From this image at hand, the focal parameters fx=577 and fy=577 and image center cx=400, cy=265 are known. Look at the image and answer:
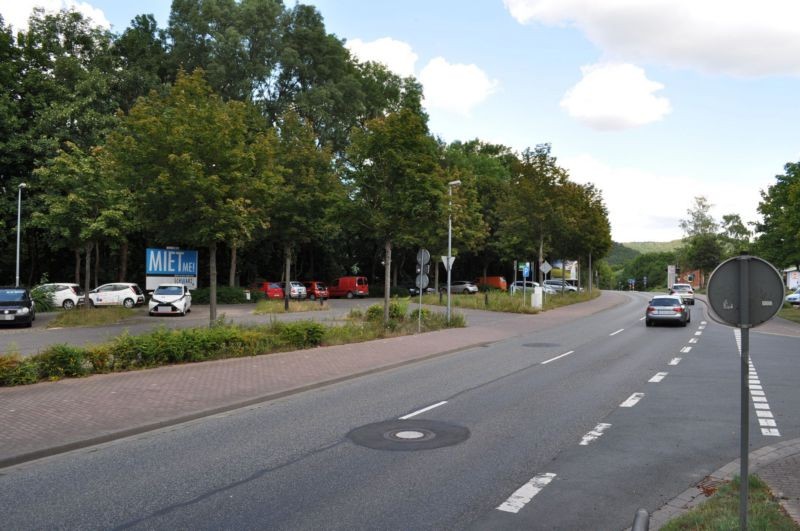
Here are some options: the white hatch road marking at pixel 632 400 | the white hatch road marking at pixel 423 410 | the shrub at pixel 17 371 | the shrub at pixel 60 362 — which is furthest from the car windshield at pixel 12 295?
the white hatch road marking at pixel 632 400

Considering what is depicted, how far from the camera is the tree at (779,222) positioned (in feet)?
110

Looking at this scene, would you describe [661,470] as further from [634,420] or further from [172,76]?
[172,76]

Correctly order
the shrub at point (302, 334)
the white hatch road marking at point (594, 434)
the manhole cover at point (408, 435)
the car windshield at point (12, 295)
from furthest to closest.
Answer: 1. the car windshield at point (12, 295)
2. the shrub at point (302, 334)
3. the white hatch road marking at point (594, 434)
4. the manhole cover at point (408, 435)

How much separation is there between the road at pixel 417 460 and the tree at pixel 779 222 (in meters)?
26.8

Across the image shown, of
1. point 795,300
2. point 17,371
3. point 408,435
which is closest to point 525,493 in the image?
point 408,435

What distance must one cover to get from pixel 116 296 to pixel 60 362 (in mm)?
23234

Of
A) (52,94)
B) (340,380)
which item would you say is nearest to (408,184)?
(340,380)

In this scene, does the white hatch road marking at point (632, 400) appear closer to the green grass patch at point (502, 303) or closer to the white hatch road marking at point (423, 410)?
the white hatch road marking at point (423, 410)

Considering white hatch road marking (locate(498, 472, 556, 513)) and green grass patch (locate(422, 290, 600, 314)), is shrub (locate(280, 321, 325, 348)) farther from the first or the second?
green grass patch (locate(422, 290, 600, 314))

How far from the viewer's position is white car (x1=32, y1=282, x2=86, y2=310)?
3052 cm

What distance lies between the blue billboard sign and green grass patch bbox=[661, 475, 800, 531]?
108 feet

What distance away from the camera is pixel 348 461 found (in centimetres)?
634

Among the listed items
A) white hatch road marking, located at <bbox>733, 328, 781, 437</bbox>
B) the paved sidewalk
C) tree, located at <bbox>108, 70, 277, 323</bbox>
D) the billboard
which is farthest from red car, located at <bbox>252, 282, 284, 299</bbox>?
white hatch road marking, located at <bbox>733, 328, 781, 437</bbox>

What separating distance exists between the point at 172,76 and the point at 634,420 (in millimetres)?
45170
